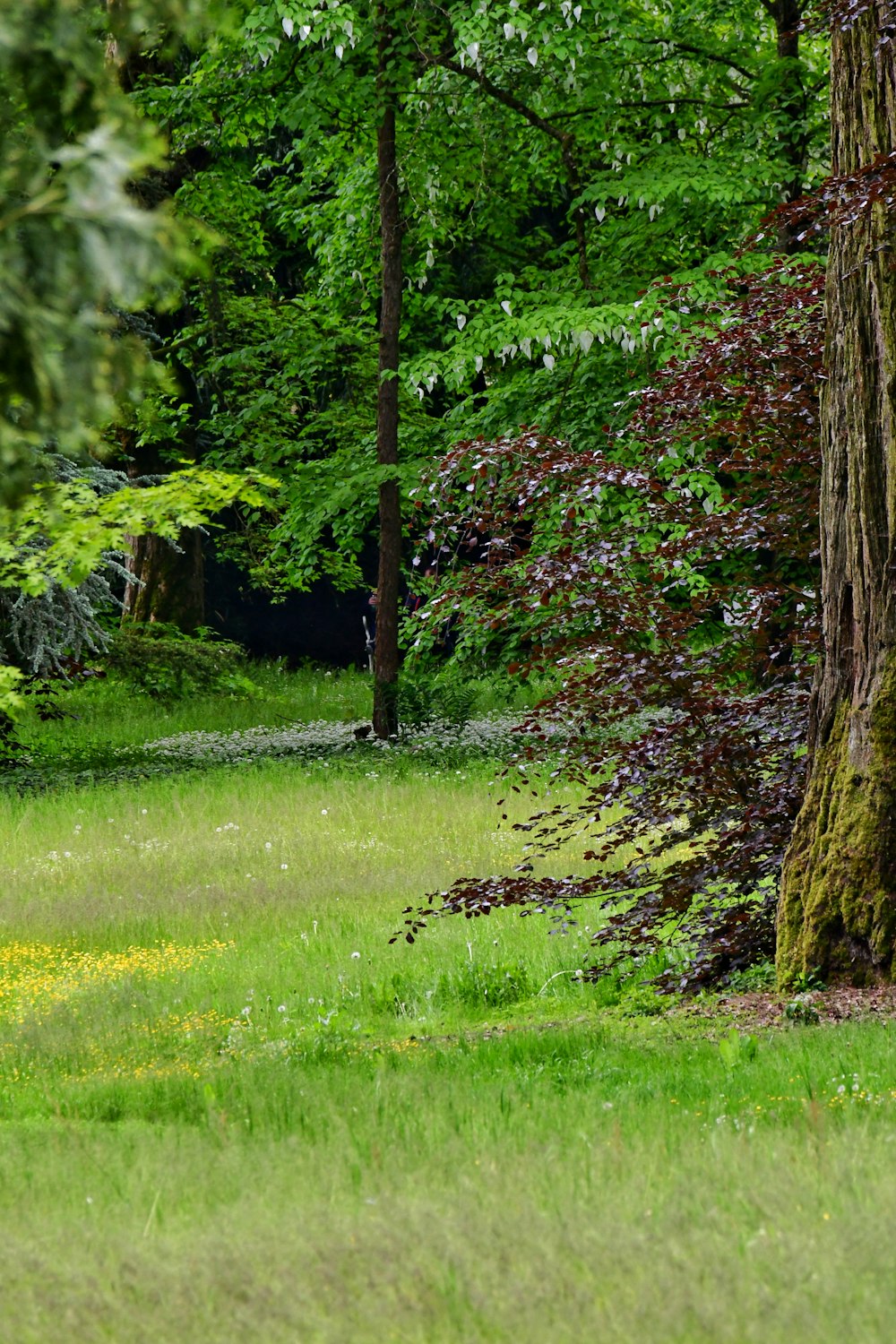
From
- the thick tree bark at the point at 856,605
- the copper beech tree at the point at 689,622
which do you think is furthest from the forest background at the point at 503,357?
the thick tree bark at the point at 856,605

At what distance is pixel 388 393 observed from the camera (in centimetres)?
1969

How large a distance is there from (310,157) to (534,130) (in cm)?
439

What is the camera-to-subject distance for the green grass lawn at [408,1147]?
351 cm

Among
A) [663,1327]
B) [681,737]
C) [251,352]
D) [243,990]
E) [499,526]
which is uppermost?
[251,352]

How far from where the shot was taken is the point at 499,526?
26.2ft

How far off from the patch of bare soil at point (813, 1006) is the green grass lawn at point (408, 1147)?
0.69 feet

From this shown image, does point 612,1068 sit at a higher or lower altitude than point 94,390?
lower

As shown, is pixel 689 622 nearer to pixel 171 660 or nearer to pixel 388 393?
pixel 171 660

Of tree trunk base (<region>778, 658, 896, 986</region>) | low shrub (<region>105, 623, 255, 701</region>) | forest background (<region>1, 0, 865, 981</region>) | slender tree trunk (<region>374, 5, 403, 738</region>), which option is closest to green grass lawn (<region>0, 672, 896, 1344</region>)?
tree trunk base (<region>778, 658, 896, 986</region>)

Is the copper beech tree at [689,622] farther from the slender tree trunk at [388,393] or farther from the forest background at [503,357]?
the slender tree trunk at [388,393]

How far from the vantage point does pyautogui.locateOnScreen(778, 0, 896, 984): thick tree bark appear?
22.0 feet

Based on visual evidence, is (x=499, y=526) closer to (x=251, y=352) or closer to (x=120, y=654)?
(x=120, y=654)

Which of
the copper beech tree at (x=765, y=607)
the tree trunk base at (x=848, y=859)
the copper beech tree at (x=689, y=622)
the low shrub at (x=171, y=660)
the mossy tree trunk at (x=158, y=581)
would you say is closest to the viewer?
the tree trunk base at (x=848, y=859)

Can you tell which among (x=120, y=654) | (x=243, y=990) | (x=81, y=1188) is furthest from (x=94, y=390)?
(x=120, y=654)
